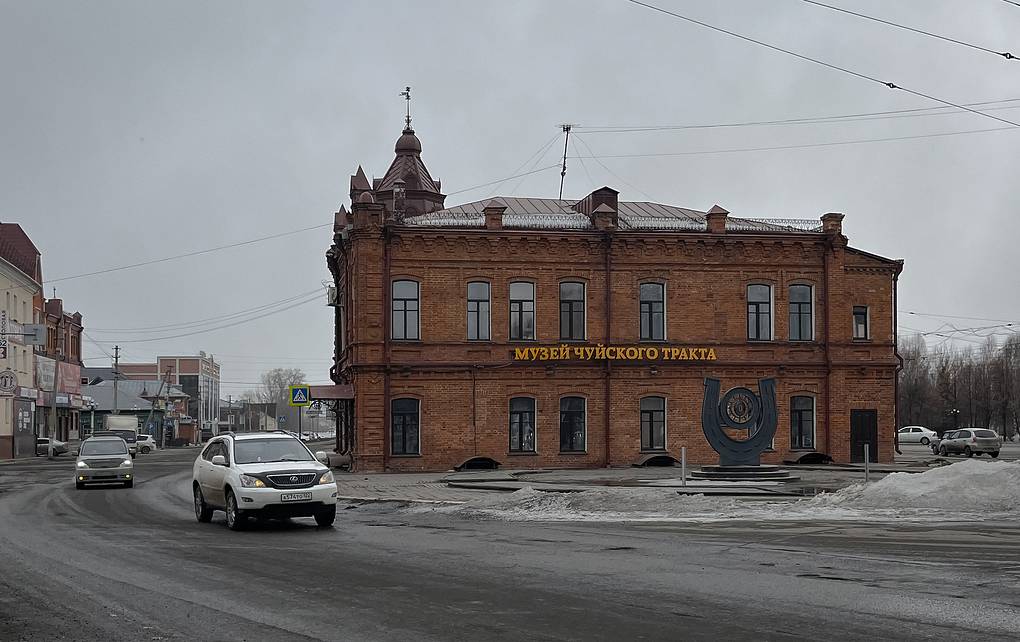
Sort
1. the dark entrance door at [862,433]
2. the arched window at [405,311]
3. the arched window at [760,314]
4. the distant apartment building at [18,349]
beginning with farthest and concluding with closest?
the distant apartment building at [18,349], the dark entrance door at [862,433], the arched window at [760,314], the arched window at [405,311]

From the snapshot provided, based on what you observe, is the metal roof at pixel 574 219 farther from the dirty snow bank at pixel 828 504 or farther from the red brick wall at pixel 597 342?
the dirty snow bank at pixel 828 504

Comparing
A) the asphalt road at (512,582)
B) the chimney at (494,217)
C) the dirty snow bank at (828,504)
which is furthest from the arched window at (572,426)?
the asphalt road at (512,582)

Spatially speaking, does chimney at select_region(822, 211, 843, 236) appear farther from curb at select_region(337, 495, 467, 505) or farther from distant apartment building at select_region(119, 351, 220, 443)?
distant apartment building at select_region(119, 351, 220, 443)

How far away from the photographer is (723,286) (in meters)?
40.6

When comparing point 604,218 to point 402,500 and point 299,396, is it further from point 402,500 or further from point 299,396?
point 402,500

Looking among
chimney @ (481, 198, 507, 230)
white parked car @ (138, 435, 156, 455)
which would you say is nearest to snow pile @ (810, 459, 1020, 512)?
chimney @ (481, 198, 507, 230)

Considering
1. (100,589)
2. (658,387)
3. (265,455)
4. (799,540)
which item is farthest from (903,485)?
(658,387)

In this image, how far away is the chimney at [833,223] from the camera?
41.4 metres

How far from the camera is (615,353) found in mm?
39719

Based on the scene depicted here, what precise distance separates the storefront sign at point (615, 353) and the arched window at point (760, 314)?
6.36ft

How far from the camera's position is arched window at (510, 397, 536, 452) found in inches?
1556

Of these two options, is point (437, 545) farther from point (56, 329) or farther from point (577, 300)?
point (56, 329)

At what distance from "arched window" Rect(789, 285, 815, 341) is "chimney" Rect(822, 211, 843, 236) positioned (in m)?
2.24

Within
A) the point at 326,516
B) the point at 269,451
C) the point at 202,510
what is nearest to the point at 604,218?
the point at 269,451
